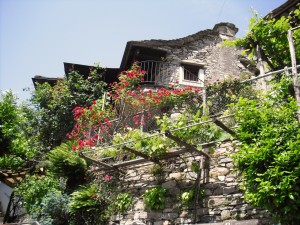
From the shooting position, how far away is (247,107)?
603 centimetres

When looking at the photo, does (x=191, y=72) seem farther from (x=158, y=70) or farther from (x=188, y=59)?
(x=158, y=70)

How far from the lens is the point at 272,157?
17.3 feet

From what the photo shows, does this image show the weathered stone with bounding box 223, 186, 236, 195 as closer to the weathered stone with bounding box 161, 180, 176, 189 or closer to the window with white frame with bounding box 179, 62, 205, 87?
the weathered stone with bounding box 161, 180, 176, 189

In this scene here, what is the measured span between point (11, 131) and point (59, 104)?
349cm

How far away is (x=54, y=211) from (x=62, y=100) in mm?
6346

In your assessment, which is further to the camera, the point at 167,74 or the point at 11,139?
the point at 167,74

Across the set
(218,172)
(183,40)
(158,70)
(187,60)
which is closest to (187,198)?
(218,172)

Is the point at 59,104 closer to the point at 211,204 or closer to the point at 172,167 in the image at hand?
the point at 172,167

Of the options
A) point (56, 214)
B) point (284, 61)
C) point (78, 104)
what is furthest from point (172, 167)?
point (78, 104)

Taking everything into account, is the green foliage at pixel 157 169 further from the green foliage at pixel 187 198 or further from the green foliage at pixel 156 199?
the green foliage at pixel 187 198

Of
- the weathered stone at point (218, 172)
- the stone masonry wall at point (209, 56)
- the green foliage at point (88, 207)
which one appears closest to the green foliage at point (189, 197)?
the weathered stone at point (218, 172)

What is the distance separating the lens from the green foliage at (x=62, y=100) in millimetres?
13500

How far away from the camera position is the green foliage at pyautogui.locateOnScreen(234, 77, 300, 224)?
16.0 ft

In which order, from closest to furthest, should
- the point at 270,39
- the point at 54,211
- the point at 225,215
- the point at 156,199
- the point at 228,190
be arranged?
the point at 225,215
the point at 228,190
the point at 156,199
the point at 54,211
the point at 270,39
